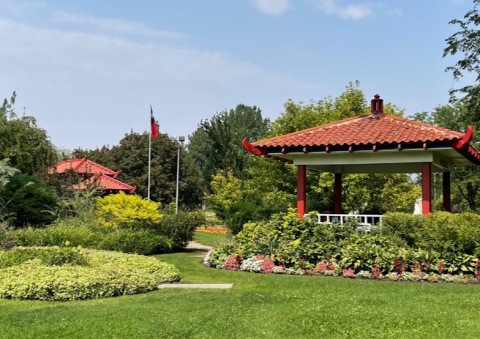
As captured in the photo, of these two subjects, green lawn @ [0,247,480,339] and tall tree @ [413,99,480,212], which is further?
tall tree @ [413,99,480,212]

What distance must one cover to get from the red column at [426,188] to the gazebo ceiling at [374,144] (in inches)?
8.6

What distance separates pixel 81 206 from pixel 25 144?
33.1 feet

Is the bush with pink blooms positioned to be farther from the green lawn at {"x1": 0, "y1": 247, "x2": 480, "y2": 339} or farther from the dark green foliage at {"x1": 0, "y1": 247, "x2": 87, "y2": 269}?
the dark green foliage at {"x1": 0, "y1": 247, "x2": 87, "y2": 269}

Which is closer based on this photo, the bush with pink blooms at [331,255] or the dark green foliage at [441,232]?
the dark green foliage at [441,232]

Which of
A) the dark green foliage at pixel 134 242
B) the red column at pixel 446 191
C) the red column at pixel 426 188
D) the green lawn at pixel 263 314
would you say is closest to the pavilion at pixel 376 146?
the red column at pixel 426 188

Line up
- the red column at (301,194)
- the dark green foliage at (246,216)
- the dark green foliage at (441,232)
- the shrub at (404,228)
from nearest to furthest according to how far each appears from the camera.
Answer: the dark green foliage at (441,232), the shrub at (404,228), the red column at (301,194), the dark green foliage at (246,216)

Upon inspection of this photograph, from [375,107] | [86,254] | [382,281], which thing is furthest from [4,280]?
[375,107]

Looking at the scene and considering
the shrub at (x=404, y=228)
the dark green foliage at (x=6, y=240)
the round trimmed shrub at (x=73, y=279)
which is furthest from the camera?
the dark green foliage at (x=6, y=240)

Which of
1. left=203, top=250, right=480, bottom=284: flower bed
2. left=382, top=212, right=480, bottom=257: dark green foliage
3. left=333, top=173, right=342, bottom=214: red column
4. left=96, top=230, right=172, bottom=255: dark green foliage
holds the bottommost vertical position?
left=203, top=250, right=480, bottom=284: flower bed

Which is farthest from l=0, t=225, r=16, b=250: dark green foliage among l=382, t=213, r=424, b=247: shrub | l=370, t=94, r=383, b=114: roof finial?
l=370, t=94, r=383, b=114: roof finial

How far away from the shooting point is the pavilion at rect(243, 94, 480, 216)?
11.6 metres

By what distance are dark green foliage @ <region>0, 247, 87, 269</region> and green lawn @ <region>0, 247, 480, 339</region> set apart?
5.11 ft

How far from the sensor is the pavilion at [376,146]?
11.6m

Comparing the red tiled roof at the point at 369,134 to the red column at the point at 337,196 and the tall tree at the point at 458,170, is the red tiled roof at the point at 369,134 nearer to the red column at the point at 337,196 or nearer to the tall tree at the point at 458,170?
the red column at the point at 337,196
